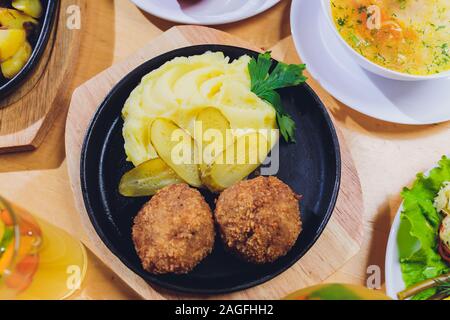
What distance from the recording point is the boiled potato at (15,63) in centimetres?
183

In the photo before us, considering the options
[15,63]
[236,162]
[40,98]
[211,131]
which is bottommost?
[236,162]

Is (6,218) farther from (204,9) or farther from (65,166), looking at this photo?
(204,9)

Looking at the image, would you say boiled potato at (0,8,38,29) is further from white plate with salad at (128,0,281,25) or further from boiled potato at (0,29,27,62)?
white plate with salad at (128,0,281,25)

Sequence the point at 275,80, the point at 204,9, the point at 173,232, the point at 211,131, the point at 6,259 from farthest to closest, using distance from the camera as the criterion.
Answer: the point at 204,9, the point at 275,80, the point at 211,131, the point at 173,232, the point at 6,259

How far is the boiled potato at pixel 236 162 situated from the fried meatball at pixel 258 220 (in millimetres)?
55

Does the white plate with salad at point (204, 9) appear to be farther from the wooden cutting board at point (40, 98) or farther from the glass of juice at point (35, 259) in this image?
the glass of juice at point (35, 259)

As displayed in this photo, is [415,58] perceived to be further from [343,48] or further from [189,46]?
[189,46]

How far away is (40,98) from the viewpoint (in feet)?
6.04

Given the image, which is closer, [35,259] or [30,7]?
[35,259]

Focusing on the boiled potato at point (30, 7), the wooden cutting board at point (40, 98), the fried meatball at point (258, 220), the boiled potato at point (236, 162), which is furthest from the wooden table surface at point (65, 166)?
the boiled potato at point (236, 162)

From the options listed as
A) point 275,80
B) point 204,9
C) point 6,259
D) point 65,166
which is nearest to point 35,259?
point 6,259

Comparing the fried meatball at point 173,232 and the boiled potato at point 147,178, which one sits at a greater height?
the boiled potato at point 147,178

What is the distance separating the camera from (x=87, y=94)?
1861 mm

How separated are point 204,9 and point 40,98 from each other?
69 cm
